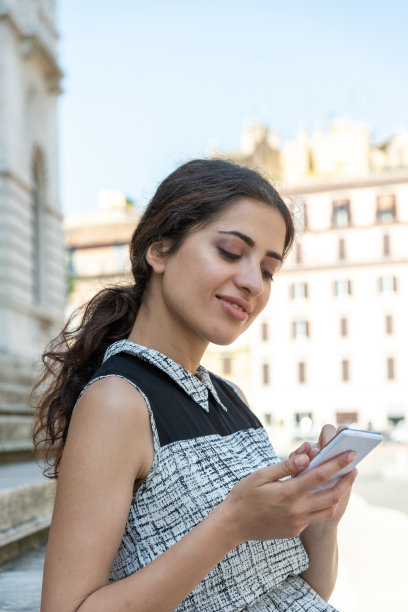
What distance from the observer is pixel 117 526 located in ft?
3.65

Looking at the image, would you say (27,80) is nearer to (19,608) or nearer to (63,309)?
(63,309)

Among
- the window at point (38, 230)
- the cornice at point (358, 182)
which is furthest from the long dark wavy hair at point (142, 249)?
the cornice at point (358, 182)

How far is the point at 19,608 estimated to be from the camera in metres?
1.97

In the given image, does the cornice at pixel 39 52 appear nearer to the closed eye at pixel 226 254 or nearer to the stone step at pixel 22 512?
the stone step at pixel 22 512

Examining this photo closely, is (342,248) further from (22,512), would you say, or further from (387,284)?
(22,512)

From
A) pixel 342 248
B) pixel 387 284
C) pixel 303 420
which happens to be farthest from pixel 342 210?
pixel 303 420

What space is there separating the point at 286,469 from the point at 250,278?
429 millimetres

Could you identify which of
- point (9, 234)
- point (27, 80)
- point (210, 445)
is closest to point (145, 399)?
point (210, 445)

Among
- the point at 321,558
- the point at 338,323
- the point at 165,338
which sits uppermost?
the point at 165,338

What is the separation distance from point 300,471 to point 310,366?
4347 cm

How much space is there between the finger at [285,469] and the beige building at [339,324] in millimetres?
41537

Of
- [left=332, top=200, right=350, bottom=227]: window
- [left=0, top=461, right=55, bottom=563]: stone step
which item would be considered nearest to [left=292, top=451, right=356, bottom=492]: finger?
[left=0, top=461, right=55, bottom=563]: stone step

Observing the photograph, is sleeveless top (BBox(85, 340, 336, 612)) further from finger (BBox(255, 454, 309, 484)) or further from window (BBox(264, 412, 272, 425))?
window (BBox(264, 412, 272, 425))

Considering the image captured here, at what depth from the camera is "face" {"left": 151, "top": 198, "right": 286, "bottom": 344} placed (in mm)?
1354
